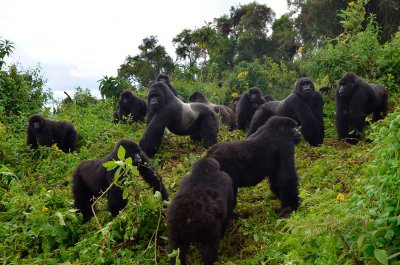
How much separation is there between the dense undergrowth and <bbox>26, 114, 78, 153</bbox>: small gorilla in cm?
34

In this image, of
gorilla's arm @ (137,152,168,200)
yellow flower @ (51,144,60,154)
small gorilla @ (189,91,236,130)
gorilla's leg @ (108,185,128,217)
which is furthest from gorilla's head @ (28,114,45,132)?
gorilla's leg @ (108,185,128,217)

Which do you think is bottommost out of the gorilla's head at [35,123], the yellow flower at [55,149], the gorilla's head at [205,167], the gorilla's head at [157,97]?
the gorilla's head at [205,167]

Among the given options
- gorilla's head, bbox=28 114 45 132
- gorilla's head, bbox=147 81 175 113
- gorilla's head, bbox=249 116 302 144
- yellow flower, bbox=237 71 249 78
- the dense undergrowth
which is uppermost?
yellow flower, bbox=237 71 249 78

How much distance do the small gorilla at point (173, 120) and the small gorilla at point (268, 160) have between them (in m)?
2.94

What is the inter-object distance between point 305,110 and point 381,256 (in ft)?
20.6

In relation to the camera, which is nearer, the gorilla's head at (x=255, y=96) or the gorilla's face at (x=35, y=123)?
the gorilla's face at (x=35, y=123)

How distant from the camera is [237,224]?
17.3 feet

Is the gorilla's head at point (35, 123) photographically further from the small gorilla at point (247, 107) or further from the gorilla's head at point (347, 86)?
the gorilla's head at point (347, 86)

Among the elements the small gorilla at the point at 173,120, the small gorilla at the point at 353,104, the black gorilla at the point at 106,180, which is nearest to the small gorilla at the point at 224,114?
the small gorilla at the point at 173,120

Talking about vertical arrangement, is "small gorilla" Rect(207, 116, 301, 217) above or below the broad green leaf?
above

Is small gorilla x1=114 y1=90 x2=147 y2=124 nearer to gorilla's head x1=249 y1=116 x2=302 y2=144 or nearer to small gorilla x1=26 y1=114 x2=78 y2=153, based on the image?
small gorilla x1=26 y1=114 x2=78 y2=153

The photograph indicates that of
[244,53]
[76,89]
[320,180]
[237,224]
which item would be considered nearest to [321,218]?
[237,224]

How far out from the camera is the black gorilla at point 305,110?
8.73m

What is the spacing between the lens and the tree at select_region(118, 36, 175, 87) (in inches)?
1154
